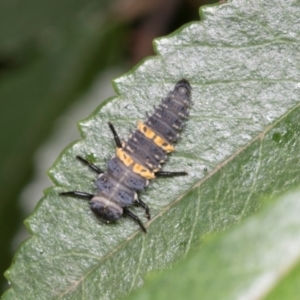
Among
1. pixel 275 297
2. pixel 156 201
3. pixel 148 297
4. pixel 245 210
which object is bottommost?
pixel 245 210

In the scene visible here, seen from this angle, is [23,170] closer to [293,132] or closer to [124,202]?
[124,202]

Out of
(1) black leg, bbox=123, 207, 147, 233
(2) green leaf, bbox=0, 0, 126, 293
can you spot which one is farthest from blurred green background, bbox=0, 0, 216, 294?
(1) black leg, bbox=123, 207, 147, 233

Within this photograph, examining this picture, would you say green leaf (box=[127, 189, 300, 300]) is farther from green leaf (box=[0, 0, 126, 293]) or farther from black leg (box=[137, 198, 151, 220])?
green leaf (box=[0, 0, 126, 293])

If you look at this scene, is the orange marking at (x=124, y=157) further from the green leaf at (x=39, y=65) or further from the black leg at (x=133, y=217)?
the green leaf at (x=39, y=65)

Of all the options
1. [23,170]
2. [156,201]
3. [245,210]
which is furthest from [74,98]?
[245,210]

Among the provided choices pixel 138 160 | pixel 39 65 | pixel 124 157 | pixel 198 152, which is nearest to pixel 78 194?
pixel 124 157
